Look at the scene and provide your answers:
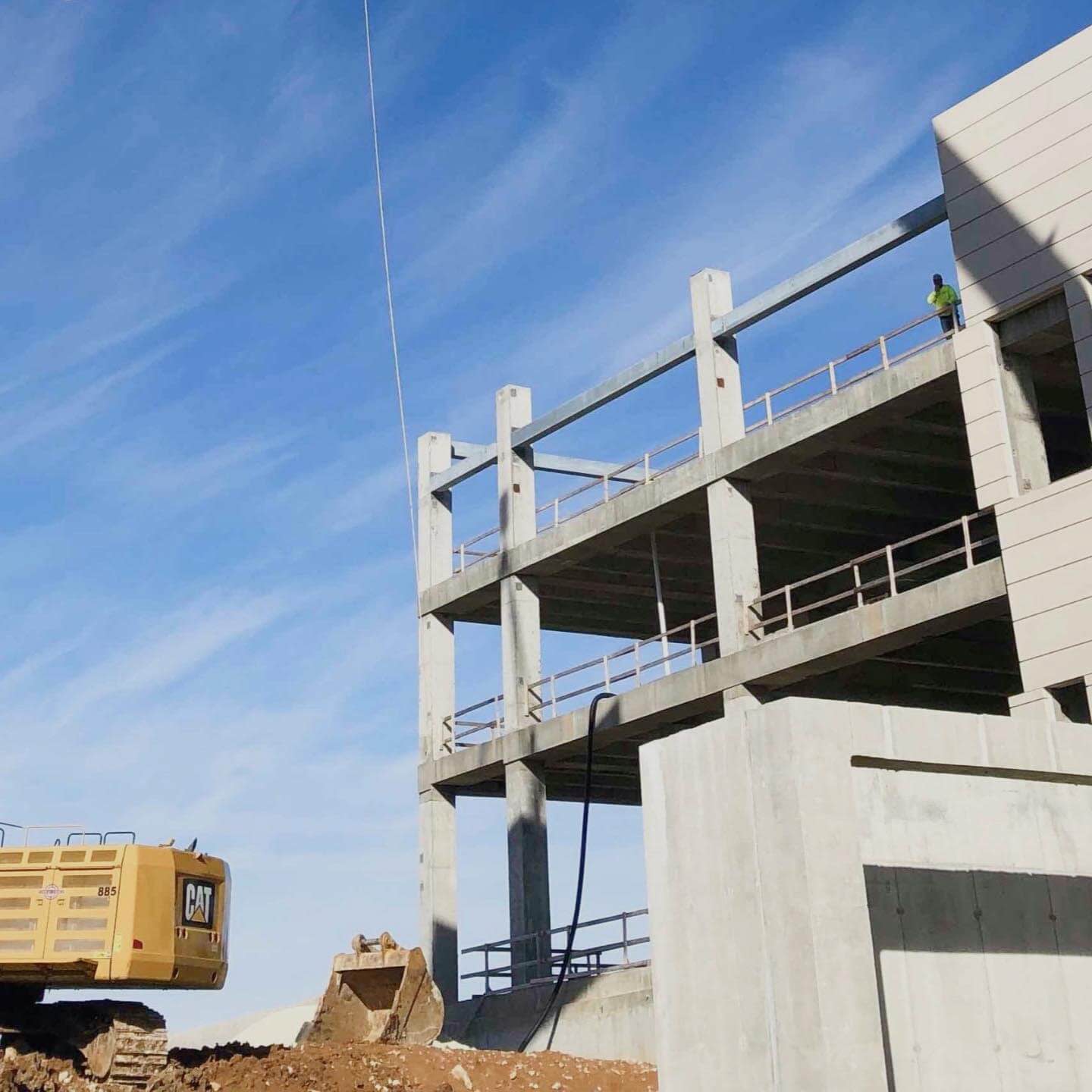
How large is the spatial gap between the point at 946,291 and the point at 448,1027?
17.3 m

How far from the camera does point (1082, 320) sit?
74.6ft

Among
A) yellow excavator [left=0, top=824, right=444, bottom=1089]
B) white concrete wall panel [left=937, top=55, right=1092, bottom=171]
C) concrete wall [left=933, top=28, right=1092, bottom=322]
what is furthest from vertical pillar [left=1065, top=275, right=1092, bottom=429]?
yellow excavator [left=0, top=824, right=444, bottom=1089]

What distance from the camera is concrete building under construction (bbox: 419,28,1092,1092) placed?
35.7ft

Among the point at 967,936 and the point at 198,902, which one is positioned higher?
the point at 198,902

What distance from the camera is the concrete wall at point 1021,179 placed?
2295 cm

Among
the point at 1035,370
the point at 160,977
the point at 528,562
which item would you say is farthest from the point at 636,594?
the point at 160,977

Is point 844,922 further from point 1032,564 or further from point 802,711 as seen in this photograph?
point 1032,564

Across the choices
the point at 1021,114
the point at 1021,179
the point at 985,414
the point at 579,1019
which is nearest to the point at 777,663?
the point at 985,414

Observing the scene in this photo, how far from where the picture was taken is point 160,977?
1817 cm

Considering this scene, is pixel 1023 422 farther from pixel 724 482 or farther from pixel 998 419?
pixel 724 482

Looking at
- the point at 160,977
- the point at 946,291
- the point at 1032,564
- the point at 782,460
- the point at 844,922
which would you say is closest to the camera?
the point at 844,922

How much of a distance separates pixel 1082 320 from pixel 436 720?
18.0 meters

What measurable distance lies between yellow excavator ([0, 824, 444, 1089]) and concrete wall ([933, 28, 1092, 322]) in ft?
46.3

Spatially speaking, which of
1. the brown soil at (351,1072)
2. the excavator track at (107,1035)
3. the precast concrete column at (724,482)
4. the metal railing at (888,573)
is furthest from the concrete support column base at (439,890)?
the excavator track at (107,1035)
